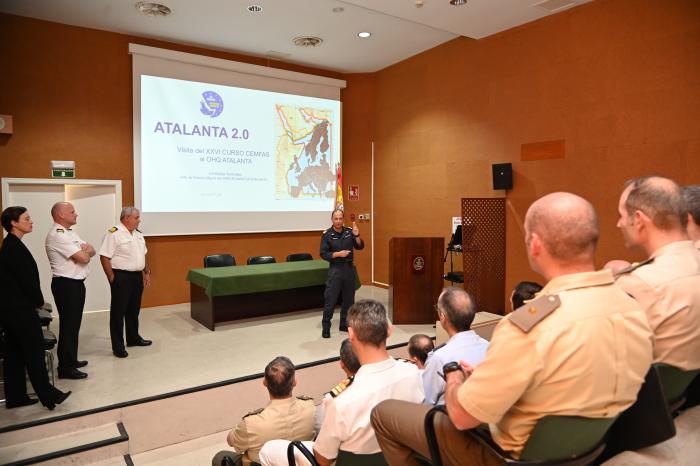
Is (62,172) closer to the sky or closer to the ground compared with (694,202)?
closer to the sky

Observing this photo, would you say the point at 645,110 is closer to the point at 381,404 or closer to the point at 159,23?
the point at 381,404

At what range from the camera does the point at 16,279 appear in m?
3.17

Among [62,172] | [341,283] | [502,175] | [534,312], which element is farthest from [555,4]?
[62,172]

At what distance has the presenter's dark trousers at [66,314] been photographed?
12.5ft

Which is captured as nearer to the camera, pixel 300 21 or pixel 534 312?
pixel 534 312

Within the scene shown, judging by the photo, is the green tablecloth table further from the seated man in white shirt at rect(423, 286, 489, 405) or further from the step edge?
the seated man in white shirt at rect(423, 286, 489, 405)

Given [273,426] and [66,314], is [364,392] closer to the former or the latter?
[273,426]

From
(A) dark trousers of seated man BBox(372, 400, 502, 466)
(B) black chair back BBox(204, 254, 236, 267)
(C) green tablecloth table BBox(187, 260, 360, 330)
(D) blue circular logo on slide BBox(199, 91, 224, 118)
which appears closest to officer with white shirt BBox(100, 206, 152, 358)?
(C) green tablecloth table BBox(187, 260, 360, 330)

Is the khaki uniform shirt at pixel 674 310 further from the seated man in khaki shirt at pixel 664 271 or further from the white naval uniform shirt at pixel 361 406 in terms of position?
the white naval uniform shirt at pixel 361 406

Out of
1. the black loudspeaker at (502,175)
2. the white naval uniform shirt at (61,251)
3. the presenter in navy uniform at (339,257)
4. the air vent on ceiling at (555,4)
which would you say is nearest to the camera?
the white naval uniform shirt at (61,251)

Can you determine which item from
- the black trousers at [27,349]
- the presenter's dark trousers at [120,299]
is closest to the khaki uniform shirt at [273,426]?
the black trousers at [27,349]

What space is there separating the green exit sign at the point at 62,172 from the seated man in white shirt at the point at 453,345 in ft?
18.1

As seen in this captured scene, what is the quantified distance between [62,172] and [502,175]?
564cm

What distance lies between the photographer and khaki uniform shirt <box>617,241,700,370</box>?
67.9 inches
